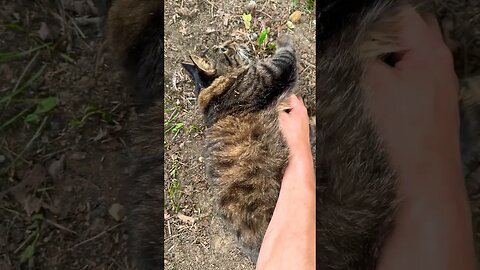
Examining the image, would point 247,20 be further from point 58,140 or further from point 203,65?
point 58,140

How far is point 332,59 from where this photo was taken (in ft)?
6.34

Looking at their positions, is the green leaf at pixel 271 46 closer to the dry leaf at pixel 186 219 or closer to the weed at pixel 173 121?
the weed at pixel 173 121

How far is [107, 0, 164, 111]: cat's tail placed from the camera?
6.30 feet

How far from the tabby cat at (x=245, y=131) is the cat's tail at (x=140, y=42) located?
15cm

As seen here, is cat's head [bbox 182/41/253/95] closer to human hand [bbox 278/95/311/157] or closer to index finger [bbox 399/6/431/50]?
human hand [bbox 278/95/311/157]

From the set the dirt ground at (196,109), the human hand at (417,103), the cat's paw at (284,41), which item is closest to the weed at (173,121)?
the dirt ground at (196,109)

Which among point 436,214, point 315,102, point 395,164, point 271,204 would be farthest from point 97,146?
point 436,214

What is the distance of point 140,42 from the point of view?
6.40 ft

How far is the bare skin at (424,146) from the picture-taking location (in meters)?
1.88

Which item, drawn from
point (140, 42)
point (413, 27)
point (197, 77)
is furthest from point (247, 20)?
point (413, 27)

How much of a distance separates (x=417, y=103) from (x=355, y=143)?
0.91 feet

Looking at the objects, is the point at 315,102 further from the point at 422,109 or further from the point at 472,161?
the point at 472,161

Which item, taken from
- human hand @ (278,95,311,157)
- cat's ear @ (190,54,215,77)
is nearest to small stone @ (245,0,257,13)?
cat's ear @ (190,54,215,77)

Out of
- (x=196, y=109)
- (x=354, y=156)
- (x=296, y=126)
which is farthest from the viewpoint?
(x=196, y=109)
